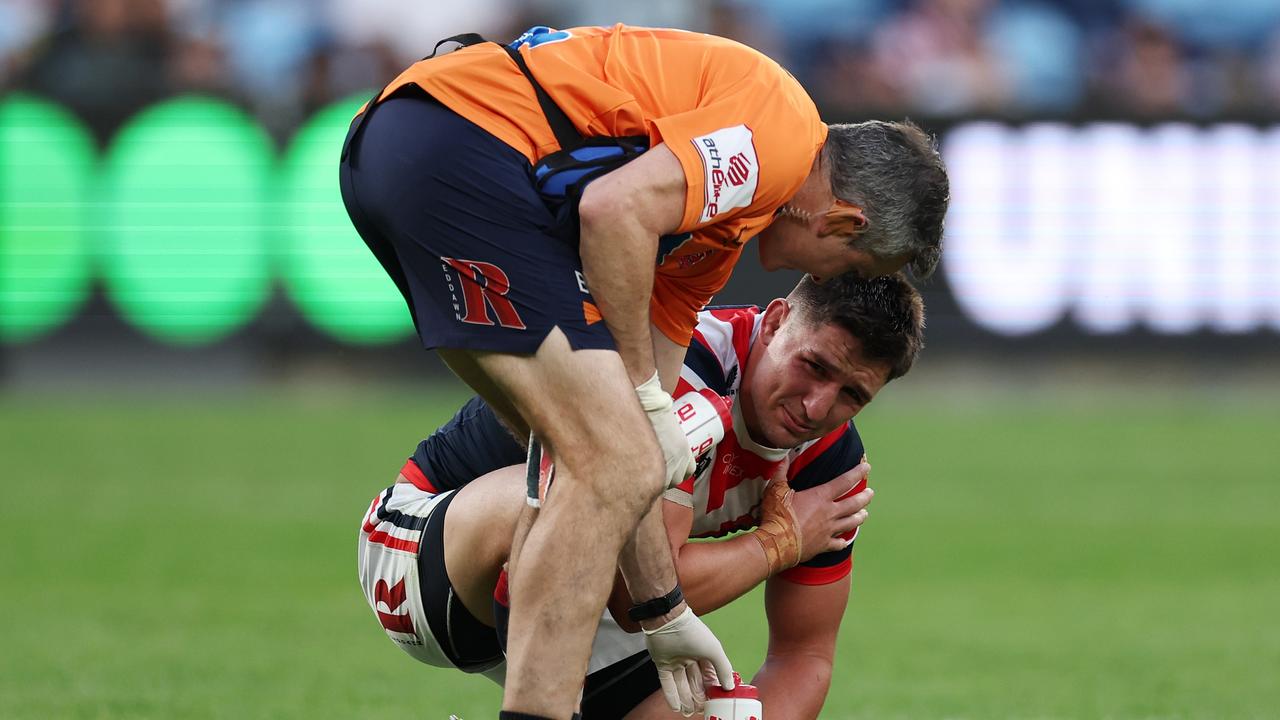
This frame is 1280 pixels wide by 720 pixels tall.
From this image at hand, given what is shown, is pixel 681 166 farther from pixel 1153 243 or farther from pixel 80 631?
pixel 1153 243

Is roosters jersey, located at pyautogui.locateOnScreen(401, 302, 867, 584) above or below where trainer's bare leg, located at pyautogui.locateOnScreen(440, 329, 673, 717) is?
below

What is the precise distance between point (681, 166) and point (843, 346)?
0.98 meters

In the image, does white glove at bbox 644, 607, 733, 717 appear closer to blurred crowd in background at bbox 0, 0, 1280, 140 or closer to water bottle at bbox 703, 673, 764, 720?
water bottle at bbox 703, 673, 764, 720

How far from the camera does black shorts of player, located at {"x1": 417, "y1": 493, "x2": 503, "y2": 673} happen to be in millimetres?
5348

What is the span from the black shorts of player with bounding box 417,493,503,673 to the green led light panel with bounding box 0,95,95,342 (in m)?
10.3

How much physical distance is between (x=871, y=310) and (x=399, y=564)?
5.42 ft

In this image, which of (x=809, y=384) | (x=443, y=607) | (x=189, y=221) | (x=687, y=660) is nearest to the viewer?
(x=687, y=660)

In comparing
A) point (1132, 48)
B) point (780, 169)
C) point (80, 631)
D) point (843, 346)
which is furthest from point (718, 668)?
point (1132, 48)

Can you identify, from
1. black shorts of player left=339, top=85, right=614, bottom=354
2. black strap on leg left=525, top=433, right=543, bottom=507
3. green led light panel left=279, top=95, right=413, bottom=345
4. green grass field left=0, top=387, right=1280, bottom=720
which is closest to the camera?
black shorts of player left=339, top=85, right=614, bottom=354

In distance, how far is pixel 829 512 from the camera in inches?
213

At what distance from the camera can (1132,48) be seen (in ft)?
58.8

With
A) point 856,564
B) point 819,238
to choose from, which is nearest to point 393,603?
point 819,238

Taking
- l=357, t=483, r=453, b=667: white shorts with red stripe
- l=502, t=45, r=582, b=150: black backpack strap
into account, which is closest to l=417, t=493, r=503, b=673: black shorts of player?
l=357, t=483, r=453, b=667: white shorts with red stripe

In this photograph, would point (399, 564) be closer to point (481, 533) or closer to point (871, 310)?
point (481, 533)
